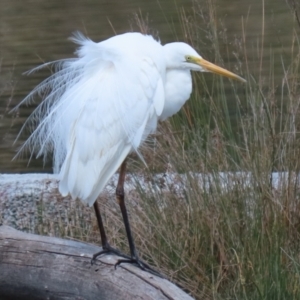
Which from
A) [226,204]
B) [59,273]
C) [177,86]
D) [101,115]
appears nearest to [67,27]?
[226,204]

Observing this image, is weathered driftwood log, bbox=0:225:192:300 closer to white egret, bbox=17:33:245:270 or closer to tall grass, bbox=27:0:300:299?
white egret, bbox=17:33:245:270

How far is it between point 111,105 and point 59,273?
20.9 inches

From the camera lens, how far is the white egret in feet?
7.84

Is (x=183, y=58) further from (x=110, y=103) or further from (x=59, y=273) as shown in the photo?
(x=59, y=273)

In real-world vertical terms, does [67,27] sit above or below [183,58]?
below

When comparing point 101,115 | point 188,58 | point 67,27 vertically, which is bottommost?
point 67,27

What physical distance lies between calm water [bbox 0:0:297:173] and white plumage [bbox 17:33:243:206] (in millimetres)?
2702

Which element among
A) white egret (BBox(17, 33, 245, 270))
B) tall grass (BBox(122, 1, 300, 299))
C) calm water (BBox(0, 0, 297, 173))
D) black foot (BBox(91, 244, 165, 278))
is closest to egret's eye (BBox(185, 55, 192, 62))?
white egret (BBox(17, 33, 245, 270))

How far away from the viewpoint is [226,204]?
9.36 feet

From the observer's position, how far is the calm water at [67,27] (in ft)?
19.6

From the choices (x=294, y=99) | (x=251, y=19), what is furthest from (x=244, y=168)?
(x=251, y=19)

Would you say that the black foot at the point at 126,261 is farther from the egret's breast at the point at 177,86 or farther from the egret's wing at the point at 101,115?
the egret's breast at the point at 177,86

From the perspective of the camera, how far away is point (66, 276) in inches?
94.0

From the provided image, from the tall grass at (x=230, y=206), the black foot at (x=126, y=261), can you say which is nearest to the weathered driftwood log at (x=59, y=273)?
the black foot at (x=126, y=261)
